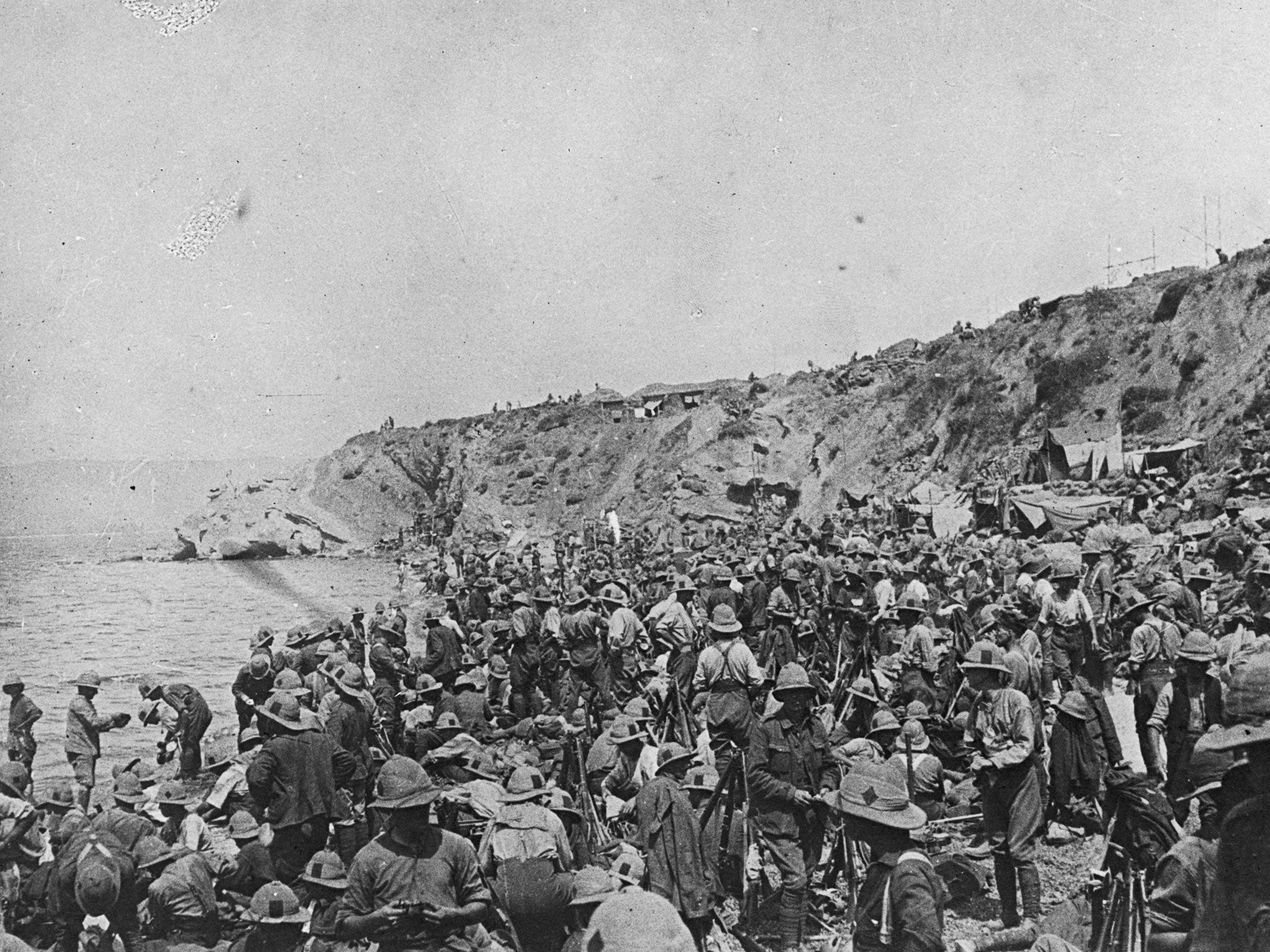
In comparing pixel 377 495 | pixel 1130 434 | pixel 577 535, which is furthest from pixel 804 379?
pixel 377 495

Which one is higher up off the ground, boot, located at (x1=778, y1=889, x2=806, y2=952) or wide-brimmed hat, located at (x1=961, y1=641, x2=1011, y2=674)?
wide-brimmed hat, located at (x1=961, y1=641, x2=1011, y2=674)

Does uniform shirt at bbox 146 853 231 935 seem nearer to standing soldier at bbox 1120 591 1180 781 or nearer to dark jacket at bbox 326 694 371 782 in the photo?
dark jacket at bbox 326 694 371 782

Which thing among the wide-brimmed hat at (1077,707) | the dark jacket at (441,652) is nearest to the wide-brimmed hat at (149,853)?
the wide-brimmed hat at (1077,707)

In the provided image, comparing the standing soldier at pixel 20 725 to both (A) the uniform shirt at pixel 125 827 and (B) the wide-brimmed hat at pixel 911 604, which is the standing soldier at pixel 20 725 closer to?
(A) the uniform shirt at pixel 125 827

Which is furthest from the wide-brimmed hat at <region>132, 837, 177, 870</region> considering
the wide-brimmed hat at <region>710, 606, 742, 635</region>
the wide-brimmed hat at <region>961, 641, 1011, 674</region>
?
the wide-brimmed hat at <region>961, 641, 1011, 674</region>

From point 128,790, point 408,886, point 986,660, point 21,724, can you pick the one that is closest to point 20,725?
point 21,724
